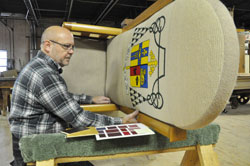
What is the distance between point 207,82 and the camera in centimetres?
50

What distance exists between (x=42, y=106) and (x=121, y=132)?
1.36 feet

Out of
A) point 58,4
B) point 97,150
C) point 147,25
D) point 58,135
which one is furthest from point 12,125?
point 58,4

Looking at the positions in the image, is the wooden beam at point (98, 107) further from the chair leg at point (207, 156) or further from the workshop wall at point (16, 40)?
the workshop wall at point (16, 40)

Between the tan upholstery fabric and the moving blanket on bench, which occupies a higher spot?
the tan upholstery fabric

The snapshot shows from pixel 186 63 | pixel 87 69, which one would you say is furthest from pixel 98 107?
pixel 186 63

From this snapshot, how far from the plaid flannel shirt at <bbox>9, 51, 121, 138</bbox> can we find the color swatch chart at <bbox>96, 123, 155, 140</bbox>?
13cm

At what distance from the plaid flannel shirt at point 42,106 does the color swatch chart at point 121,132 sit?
132 millimetres

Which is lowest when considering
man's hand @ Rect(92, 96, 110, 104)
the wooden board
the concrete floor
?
the concrete floor

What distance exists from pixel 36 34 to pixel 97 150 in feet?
29.5

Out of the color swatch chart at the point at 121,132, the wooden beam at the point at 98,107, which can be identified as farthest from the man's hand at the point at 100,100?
the color swatch chart at the point at 121,132

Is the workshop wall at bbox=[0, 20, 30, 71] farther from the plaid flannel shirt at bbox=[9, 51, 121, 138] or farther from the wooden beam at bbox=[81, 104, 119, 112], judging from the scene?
the plaid flannel shirt at bbox=[9, 51, 121, 138]

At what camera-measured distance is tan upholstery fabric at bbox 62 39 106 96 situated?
1443mm

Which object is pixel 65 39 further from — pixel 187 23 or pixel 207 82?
pixel 207 82

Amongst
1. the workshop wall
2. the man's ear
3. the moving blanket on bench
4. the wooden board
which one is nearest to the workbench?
the moving blanket on bench
